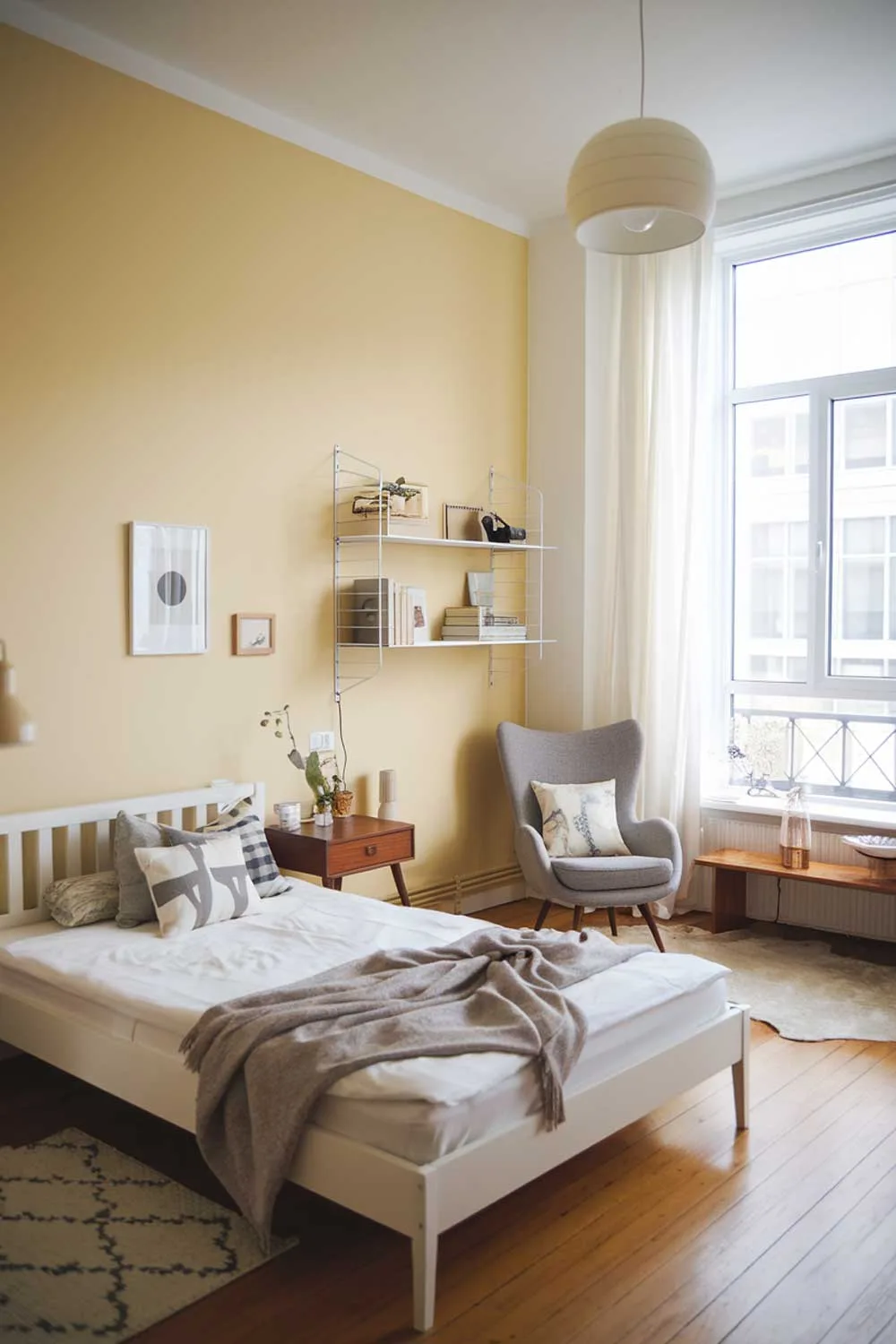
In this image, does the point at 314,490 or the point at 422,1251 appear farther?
the point at 314,490

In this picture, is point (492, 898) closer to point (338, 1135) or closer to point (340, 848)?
point (340, 848)

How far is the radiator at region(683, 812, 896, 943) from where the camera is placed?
457 centimetres

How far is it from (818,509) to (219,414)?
2.58 meters

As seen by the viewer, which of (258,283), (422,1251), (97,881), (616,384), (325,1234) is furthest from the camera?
(616,384)

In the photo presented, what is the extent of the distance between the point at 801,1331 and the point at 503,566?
11.8ft

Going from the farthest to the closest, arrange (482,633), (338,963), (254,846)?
(482,633) < (254,846) < (338,963)

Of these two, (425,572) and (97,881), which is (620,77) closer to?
(425,572)

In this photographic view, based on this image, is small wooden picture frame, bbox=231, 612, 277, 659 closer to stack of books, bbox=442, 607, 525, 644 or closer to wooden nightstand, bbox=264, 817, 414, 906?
wooden nightstand, bbox=264, 817, 414, 906

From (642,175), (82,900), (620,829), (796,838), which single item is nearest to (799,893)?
(796,838)

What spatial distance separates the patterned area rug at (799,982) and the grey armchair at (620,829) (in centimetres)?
29

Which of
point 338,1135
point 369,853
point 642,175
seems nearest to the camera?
point 338,1135

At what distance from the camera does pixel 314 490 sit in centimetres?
431

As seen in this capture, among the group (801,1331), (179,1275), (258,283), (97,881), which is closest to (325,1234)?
(179,1275)

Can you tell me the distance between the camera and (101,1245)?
2.37 m
